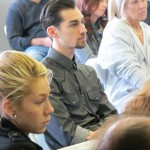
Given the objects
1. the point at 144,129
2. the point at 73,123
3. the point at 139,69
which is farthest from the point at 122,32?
the point at 144,129

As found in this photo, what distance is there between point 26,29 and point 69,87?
1467mm

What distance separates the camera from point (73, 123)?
1516 millimetres

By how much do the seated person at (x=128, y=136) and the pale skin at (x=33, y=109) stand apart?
59 cm

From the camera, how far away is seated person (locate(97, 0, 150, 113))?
6.28 feet

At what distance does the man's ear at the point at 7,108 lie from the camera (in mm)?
1042

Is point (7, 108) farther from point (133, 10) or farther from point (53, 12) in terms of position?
point (133, 10)

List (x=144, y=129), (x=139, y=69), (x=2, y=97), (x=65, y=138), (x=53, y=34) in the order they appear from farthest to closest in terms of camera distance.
Result: 1. (x=139, y=69)
2. (x=53, y=34)
3. (x=65, y=138)
4. (x=2, y=97)
5. (x=144, y=129)

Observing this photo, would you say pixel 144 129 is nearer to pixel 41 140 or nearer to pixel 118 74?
pixel 41 140

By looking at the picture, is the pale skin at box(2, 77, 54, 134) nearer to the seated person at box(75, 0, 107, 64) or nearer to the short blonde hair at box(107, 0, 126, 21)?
the short blonde hair at box(107, 0, 126, 21)

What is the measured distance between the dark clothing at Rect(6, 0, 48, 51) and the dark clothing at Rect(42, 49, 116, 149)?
1.22 meters

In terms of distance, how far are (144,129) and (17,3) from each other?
2.58 meters

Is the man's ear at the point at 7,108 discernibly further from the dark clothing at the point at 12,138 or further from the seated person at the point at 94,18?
the seated person at the point at 94,18

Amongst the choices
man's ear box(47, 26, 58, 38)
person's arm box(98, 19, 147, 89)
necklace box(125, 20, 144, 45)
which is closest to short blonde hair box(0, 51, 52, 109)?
man's ear box(47, 26, 58, 38)

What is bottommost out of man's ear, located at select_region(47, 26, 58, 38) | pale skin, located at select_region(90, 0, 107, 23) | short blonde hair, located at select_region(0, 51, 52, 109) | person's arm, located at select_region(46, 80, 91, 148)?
person's arm, located at select_region(46, 80, 91, 148)
